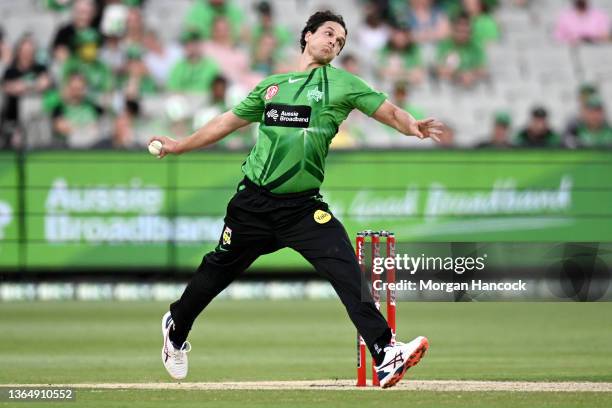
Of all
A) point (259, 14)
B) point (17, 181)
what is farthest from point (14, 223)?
point (259, 14)

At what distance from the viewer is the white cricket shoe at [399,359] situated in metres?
7.63

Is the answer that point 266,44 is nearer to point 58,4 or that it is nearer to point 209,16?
point 209,16

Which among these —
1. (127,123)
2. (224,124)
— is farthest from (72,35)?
(224,124)

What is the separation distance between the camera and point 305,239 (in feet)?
25.6

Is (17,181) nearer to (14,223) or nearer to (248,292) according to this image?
(14,223)

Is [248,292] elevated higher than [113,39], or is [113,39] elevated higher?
[113,39]

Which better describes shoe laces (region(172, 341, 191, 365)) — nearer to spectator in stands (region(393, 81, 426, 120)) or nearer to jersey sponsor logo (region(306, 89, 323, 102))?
jersey sponsor logo (region(306, 89, 323, 102))

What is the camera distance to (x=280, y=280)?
54.3ft

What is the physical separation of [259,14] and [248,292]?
5.21 meters

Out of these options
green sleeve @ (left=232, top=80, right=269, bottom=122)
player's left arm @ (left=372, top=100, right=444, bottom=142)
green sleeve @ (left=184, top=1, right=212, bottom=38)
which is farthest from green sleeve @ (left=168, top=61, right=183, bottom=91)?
player's left arm @ (left=372, top=100, right=444, bottom=142)

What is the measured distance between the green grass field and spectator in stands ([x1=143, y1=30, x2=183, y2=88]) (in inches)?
183

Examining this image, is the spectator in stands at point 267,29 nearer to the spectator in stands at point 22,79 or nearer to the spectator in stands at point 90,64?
the spectator in stands at point 90,64

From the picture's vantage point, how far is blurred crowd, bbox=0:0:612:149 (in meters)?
18.8

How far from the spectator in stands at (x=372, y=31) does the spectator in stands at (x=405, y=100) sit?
0.88 meters
